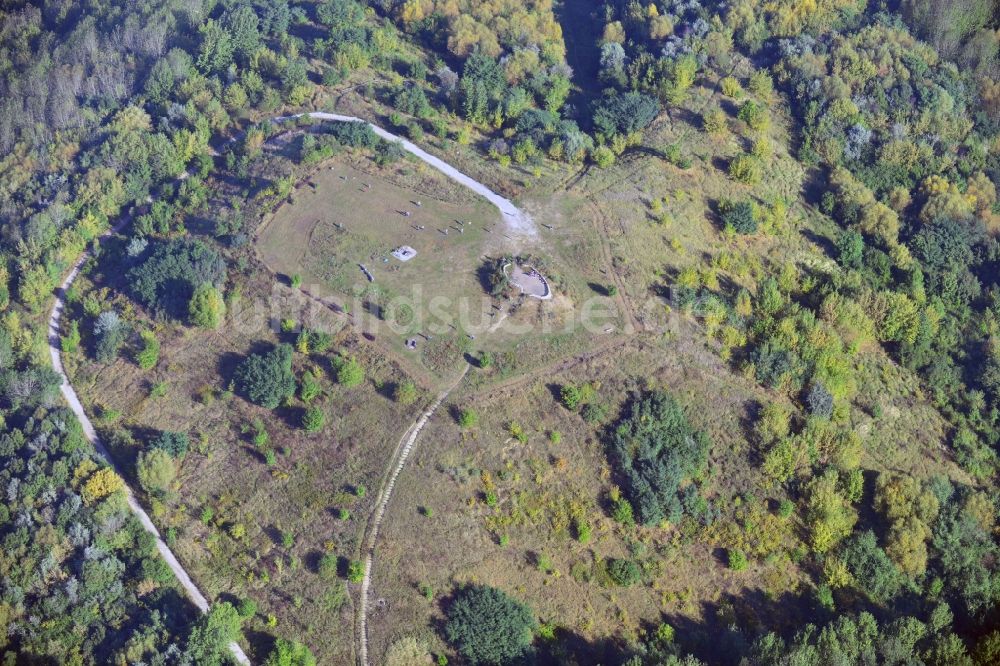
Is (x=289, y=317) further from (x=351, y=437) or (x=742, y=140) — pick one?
(x=742, y=140)

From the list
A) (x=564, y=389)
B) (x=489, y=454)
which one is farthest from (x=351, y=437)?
(x=564, y=389)

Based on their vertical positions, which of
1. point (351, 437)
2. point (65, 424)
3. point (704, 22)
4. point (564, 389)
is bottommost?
point (65, 424)

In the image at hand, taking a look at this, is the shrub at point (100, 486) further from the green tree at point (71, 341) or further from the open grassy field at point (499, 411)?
the green tree at point (71, 341)

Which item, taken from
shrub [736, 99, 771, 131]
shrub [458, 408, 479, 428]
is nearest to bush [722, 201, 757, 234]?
shrub [736, 99, 771, 131]

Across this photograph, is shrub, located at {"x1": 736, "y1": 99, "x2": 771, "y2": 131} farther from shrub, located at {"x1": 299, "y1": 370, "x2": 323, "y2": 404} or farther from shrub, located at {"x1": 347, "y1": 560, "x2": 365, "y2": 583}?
shrub, located at {"x1": 347, "y1": 560, "x2": 365, "y2": 583}

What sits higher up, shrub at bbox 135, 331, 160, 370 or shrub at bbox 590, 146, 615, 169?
shrub at bbox 590, 146, 615, 169

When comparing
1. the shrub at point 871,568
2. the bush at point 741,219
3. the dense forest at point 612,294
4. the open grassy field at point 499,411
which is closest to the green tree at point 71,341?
the dense forest at point 612,294

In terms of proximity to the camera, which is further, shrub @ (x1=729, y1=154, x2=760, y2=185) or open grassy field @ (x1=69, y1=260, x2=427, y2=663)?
shrub @ (x1=729, y1=154, x2=760, y2=185)

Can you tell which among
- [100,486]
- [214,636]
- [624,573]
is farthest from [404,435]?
[100,486]
